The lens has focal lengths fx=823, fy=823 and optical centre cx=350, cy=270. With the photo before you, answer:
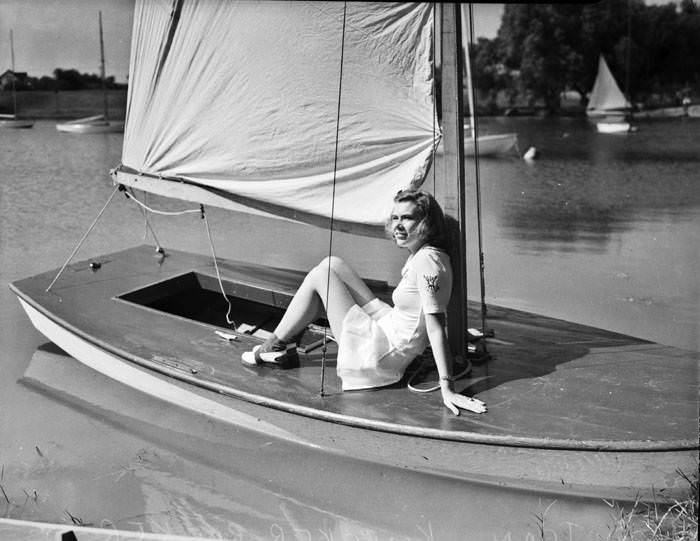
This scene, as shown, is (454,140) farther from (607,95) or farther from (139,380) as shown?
(607,95)

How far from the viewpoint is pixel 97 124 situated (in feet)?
88.6

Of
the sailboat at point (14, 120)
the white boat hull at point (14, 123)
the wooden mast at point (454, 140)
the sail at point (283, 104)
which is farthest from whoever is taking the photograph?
the sailboat at point (14, 120)

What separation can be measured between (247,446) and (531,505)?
66.2 inches

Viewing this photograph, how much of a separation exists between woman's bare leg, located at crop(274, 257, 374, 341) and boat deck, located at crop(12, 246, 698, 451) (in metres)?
0.26

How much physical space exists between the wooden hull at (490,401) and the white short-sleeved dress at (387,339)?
0.11 m

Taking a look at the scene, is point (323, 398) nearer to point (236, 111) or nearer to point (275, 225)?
point (236, 111)

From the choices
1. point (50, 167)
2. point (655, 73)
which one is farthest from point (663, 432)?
point (655, 73)

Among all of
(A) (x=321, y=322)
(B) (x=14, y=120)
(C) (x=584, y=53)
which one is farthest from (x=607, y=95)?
(A) (x=321, y=322)

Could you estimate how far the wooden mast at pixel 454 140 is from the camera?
4.20 metres

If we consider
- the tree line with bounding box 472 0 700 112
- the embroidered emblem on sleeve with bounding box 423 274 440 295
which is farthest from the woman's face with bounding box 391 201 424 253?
the tree line with bounding box 472 0 700 112

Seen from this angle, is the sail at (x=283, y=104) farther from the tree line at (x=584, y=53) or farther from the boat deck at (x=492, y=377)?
the tree line at (x=584, y=53)

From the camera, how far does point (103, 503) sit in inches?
166

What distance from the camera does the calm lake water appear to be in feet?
13.4

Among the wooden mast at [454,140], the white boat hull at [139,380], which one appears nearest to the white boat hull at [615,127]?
the white boat hull at [139,380]
